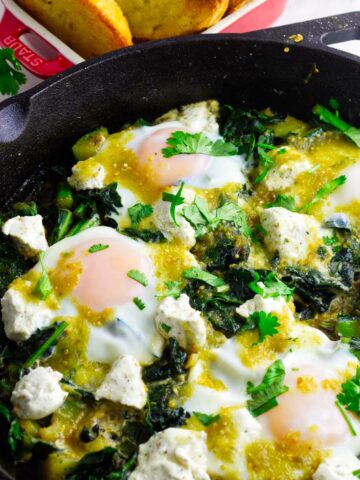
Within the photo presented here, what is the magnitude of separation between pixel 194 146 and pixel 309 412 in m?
1.44

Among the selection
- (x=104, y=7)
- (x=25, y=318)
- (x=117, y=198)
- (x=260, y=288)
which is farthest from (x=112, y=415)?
(x=104, y=7)

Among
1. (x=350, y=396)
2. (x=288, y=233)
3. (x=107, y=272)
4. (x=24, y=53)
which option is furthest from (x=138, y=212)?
(x=24, y=53)

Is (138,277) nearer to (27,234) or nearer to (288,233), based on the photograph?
(27,234)

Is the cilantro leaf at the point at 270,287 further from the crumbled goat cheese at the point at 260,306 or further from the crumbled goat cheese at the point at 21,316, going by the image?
the crumbled goat cheese at the point at 21,316

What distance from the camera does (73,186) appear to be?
3.56 m

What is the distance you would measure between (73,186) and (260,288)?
1114 mm

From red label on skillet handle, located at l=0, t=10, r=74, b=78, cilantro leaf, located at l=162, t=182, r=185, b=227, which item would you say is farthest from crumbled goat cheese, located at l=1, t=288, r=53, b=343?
red label on skillet handle, located at l=0, t=10, r=74, b=78

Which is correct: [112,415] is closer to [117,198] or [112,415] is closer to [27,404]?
[27,404]

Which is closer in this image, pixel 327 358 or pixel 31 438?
pixel 31 438

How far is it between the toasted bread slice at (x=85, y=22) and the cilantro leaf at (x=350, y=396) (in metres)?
2.30

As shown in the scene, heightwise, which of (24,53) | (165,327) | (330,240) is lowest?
(330,240)

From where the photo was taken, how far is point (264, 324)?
3.00 metres

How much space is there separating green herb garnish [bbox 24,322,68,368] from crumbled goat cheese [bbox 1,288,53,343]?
72mm

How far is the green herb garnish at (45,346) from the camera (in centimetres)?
294
